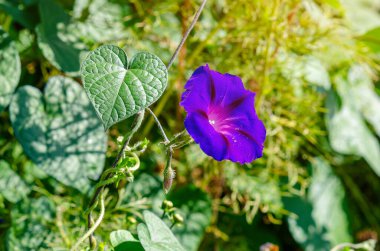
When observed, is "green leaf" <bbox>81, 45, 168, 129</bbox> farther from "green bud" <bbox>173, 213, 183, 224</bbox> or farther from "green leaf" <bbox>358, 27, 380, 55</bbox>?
"green leaf" <bbox>358, 27, 380, 55</bbox>

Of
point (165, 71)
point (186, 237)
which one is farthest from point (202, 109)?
point (186, 237)

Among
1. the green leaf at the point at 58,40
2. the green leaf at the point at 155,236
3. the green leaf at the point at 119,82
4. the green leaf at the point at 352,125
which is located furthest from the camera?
the green leaf at the point at 352,125

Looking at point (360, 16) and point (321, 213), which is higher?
point (360, 16)

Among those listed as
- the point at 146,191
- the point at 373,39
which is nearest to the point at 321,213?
the point at 373,39

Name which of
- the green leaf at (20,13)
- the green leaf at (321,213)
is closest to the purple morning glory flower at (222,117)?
the green leaf at (20,13)

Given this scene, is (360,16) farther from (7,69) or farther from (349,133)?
(7,69)

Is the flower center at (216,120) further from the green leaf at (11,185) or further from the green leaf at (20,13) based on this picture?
the green leaf at (20,13)

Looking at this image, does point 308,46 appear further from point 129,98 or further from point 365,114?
point 129,98
